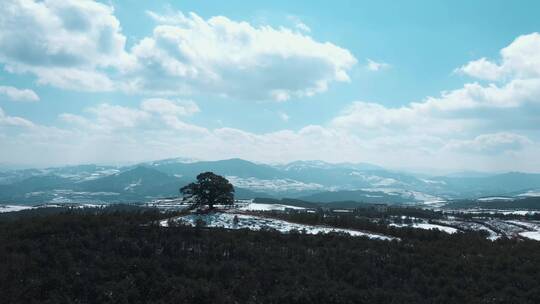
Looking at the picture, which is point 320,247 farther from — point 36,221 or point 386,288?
point 36,221

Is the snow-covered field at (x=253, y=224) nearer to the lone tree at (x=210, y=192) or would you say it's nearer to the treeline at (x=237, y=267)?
the treeline at (x=237, y=267)

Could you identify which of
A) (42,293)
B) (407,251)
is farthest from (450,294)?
(42,293)

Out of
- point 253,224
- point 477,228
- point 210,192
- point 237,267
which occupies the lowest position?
point 477,228

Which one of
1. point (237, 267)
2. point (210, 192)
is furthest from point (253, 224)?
point (237, 267)

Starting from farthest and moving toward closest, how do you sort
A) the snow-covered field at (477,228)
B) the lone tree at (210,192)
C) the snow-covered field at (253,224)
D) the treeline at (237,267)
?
the snow-covered field at (477,228) → the lone tree at (210,192) → the snow-covered field at (253,224) → the treeline at (237,267)

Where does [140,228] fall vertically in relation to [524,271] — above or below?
above

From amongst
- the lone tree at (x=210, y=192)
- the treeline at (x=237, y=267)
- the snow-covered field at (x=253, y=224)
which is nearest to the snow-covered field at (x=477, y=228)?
the snow-covered field at (x=253, y=224)

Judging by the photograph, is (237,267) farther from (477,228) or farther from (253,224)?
(477,228)
